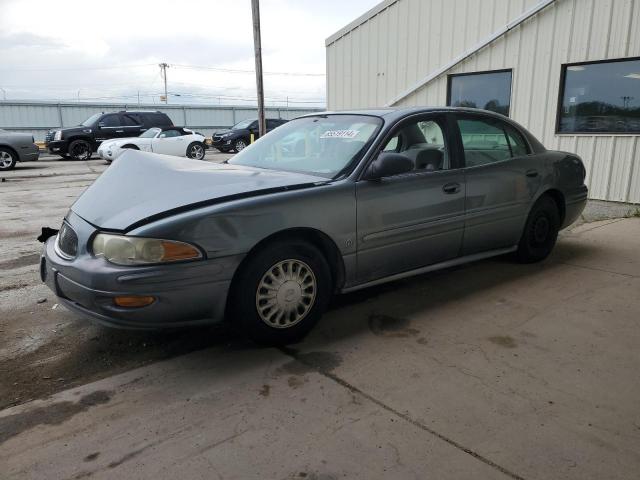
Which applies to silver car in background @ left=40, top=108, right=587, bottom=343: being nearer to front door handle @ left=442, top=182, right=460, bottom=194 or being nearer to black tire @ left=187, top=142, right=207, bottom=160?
front door handle @ left=442, top=182, right=460, bottom=194

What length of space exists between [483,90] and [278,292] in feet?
26.3

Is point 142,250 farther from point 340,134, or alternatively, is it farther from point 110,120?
point 110,120

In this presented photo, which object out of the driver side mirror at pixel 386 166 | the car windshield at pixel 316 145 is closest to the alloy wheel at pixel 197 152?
the car windshield at pixel 316 145

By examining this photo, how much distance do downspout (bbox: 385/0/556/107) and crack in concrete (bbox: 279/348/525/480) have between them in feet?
25.9

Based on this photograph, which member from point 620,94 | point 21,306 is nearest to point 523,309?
point 21,306

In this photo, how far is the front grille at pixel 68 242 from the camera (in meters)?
3.03

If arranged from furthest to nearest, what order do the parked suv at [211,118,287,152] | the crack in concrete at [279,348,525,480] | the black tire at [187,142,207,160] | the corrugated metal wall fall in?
the corrugated metal wall
the parked suv at [211,118,287,152]
the black tire at [187,142,207,160]
the crack in concrete at [279,348,525,480]

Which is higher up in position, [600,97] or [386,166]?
[600,97]

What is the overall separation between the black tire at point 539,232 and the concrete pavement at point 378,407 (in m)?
1.06

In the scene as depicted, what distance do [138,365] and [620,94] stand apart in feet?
26.2

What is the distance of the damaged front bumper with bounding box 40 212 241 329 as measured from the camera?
8.91 ft

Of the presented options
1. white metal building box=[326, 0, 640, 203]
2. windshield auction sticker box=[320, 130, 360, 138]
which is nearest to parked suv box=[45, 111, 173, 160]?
white metal building box=[326, 0, 640, 203]

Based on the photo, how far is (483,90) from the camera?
9695mm

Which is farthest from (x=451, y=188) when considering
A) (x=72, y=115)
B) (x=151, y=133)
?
(x=72, y=115)
